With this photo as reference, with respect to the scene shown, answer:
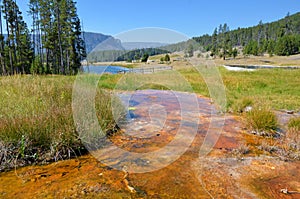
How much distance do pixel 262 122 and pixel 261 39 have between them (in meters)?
107

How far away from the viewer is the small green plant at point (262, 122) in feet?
14.4

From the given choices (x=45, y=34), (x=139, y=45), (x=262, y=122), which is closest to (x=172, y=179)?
(x=262, y=122)

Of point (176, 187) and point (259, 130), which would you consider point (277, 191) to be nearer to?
point (176, 187)

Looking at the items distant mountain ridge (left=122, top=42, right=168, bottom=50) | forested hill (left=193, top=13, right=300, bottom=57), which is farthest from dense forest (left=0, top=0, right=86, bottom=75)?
forested hill (left=193, top=13, right=300, bottom=57)

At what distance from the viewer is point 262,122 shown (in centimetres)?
443

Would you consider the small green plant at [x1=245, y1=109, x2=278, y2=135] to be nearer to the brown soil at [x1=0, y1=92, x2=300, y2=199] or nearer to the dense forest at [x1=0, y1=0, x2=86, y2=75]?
the brown soil at [x1=0, y1=92, x2=300, y2=199]

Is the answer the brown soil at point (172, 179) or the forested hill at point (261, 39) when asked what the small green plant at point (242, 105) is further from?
the forested hill at point (261, 39)

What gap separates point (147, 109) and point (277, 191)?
4.21 m

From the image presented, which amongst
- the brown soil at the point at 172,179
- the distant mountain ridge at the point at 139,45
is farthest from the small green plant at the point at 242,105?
the distant mountain ridge at the point at 139,45

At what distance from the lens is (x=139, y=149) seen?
3396mm

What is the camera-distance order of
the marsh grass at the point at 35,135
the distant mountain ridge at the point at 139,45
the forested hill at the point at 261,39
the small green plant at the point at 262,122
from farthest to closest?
the forested hill at the point at 261,39
the distant mountain ridge at the point at 139,45
the small green plant at the point at 262,122
the marsh grass at the point at 35,135

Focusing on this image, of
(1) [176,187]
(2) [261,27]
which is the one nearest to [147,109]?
(1) [176,187]

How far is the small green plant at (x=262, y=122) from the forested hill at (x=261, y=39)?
6522 cm

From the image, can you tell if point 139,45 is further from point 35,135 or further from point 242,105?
point 242,105
